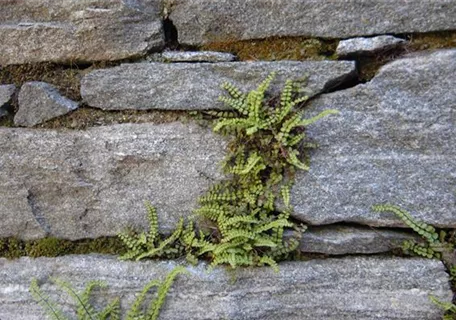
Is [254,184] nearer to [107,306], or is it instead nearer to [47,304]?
[107,306]

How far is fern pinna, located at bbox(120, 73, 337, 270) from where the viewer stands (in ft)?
8.40

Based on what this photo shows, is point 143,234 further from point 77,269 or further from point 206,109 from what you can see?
point 206,109

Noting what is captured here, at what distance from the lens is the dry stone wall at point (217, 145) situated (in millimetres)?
2547

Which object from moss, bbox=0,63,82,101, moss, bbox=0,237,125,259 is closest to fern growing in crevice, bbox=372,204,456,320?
moss, bbox=0,237,125,259

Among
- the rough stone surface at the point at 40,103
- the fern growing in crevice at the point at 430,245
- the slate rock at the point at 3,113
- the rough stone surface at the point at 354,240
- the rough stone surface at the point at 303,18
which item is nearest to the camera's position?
the rough stone surface at the point at 303,18

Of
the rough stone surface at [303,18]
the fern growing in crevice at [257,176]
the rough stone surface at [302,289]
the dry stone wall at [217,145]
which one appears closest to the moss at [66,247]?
the dry stone wall at [217,145]

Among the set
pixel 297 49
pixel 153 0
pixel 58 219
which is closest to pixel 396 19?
Result: pixel 297 49

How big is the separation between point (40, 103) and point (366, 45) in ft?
7.07

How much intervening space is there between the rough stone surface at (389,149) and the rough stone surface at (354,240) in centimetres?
8

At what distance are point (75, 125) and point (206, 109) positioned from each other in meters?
0.92

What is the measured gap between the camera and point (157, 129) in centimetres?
277

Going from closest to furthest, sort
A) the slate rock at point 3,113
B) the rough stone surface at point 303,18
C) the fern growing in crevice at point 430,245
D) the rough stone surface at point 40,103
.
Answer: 1. the rough stone surface at point 303,18
2. the fern growing in crevice at point 430,245
3. the rough stone surface at point 40,103
4. the slate rock at point 3,113

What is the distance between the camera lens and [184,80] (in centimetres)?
269

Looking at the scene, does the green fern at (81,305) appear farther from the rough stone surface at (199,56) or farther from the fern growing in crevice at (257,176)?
the rough stone surface at (199,56)
